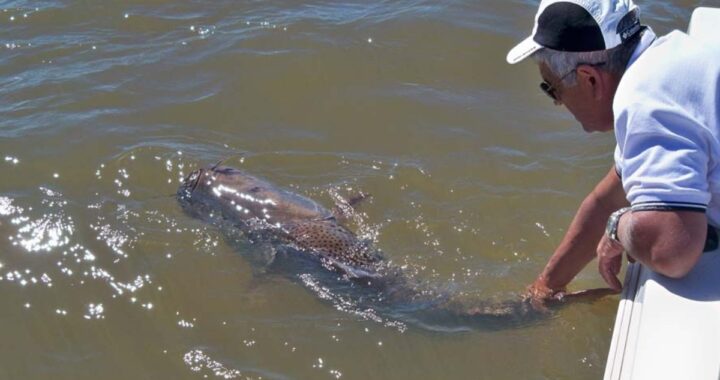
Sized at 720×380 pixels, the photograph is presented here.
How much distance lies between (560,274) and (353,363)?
3.82ft

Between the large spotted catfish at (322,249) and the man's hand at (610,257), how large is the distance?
821 millimetres

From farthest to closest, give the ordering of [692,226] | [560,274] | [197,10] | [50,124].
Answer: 1. [197,10]
2. [50,124]
3. [560,274]
4. [692,226]

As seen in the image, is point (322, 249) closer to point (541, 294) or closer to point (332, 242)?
point (332, 242)

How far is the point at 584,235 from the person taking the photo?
4.36 metres

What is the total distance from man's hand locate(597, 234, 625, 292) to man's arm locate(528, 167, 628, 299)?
1.49ft

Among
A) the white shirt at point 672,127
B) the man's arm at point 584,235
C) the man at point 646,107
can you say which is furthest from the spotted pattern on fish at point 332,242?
the white shirt at point 672,127

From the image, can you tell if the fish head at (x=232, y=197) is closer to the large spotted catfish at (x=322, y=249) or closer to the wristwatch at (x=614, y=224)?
the large spotted catfish at (x=322, y=249)

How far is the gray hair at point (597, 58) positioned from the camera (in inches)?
128

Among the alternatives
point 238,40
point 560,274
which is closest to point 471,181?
point 560,274

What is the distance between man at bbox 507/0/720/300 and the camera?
113 inches

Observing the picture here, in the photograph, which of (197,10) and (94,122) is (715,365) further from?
(197,10)

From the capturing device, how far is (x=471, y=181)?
6.29 metres

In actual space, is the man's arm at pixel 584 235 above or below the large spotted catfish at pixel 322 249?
above

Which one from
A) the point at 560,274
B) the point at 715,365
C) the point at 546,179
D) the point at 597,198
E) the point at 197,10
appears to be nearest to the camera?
the point at 715,365
